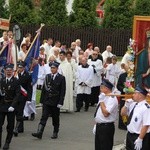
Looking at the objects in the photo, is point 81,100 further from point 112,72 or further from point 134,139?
point 134,139

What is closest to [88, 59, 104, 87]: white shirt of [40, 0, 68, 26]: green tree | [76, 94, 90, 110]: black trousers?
A: [76, 94, 90, 110]: black trousers

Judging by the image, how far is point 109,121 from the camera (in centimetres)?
955

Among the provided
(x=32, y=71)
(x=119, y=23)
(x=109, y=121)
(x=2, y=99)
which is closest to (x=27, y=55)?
(x=32, y=71)

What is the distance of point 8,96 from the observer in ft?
38.4

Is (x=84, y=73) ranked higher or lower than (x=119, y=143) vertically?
higher

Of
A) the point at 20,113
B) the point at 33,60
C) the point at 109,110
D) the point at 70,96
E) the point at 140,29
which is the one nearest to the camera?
the point at 109,110

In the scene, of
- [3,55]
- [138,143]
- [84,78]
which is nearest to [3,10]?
[84,78]

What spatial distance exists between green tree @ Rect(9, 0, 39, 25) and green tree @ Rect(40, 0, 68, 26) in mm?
682

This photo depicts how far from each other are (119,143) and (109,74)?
7158 millimetres

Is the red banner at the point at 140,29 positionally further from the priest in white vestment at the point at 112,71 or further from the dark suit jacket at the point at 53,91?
the priest in white vestment at the point at 112,71

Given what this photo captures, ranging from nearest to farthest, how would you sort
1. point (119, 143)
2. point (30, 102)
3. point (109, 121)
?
1. point (109, 121)
2. point (119, 143)
3. point (30, 102)

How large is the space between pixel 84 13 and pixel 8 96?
27.5 m

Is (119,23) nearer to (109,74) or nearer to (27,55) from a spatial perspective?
(109,74)

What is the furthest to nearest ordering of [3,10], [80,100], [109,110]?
1. [3,10]
2. [80,100]
3. [109,110]
